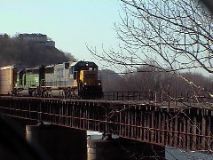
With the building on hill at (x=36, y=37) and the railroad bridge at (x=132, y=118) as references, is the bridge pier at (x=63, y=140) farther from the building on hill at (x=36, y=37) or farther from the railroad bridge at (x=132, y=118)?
the building on hill at (x=36, y=37)

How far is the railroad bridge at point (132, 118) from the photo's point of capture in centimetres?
2019

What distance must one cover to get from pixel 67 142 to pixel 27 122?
8.58m

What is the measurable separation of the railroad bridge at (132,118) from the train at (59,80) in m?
3.29

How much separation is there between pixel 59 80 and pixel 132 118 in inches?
946

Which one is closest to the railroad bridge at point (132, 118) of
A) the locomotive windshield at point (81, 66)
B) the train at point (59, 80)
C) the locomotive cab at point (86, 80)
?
the train at point (59, 80)

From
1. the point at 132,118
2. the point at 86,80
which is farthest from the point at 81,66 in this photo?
the point at 132,118

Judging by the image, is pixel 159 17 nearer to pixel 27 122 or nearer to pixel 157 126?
pixel 157 126

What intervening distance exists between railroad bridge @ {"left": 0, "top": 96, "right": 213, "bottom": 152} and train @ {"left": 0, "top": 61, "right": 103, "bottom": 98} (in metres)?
3.29

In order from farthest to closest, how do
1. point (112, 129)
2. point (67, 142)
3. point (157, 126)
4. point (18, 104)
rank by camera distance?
point (18, 104) < point (67, 142) < point (112, 129) < point (157, 126)

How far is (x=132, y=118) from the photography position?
97.6 feet

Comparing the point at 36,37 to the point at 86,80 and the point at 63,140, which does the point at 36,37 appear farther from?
the point at 63,140

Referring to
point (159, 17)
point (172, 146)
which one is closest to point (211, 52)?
point (159, 17)

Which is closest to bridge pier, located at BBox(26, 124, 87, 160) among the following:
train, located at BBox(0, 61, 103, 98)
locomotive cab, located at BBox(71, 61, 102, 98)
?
train, located at BBox(0, 61, 103, 98)

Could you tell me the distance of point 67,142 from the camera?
47875 millimetres
